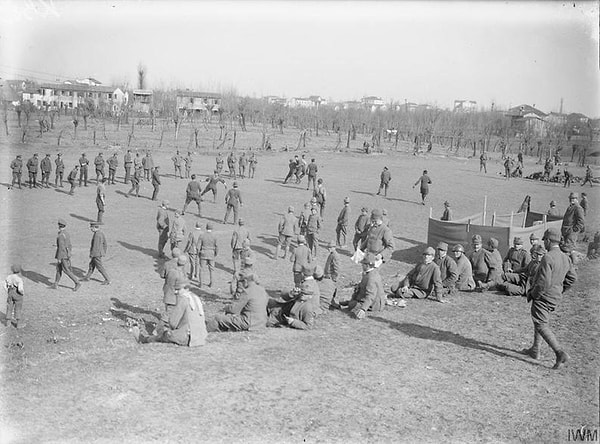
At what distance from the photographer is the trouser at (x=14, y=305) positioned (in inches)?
423

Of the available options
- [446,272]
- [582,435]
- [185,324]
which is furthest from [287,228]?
[582,435]

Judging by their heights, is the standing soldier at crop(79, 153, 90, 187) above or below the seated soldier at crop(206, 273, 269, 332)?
above

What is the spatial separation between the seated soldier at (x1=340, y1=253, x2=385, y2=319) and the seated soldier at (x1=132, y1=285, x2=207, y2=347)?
3121 millimetres

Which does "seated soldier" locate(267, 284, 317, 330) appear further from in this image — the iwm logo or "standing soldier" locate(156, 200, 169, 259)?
Answer: "standing soldier" locate(156, 200, 169, 259)

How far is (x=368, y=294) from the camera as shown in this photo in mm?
11070

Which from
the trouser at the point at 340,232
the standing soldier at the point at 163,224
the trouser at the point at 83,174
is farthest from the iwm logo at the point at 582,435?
the trouser at the point at 83,174

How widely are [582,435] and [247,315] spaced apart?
207 inches

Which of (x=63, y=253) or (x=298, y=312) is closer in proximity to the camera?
(x=298, y=312)

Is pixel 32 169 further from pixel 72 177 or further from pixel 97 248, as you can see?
pixel 97 248

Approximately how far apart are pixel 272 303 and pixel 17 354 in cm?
421

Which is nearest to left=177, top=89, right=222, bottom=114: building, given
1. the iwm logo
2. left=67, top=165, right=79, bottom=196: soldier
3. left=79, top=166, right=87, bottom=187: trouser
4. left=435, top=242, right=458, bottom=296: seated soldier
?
left=79, top=166, right=87, bottom=187: trouser

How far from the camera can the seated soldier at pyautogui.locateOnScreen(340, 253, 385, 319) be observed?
1102 centimetres

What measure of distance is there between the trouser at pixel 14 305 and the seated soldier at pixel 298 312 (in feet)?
14.8

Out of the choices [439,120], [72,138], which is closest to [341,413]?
[72,138]
